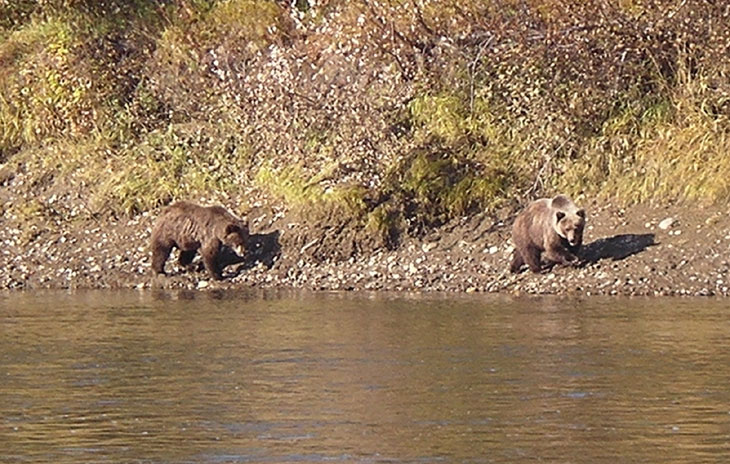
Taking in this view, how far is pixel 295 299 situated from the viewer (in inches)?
654

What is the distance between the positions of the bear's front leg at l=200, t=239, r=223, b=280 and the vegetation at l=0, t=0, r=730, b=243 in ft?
3.74

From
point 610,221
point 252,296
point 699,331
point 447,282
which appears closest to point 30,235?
point 252,296

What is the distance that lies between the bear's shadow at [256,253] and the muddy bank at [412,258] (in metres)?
0.02

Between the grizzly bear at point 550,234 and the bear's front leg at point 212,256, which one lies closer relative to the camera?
the grizzly bear at point 550,234

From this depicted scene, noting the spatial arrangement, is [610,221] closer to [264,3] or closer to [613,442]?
[264,3]

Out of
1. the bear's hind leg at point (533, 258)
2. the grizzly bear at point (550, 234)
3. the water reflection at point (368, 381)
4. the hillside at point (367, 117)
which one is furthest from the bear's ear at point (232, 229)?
the bear's hind leg at point (533, 258)

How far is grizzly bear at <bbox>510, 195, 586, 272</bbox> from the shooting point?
17156 mm

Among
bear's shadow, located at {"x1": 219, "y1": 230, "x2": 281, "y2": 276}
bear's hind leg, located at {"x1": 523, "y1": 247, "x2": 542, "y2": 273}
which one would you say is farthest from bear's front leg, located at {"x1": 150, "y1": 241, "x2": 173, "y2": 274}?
→ bear's hind leg, located at {"x1": 523, "y1": 247, "x2": 542, "y2": 273}

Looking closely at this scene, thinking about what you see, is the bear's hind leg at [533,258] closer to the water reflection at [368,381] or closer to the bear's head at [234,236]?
the water reflection at [368,381]

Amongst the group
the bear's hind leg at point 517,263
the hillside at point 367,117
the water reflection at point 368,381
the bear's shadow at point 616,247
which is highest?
the hillside at point 367,117

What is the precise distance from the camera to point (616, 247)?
17.4 meters

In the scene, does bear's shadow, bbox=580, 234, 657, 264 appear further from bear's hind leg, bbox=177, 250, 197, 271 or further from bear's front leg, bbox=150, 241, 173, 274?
bear's front leg, bbox=150, 241, 173, 274

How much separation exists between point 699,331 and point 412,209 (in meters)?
6.00

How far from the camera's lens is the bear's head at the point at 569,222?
17.1 m
